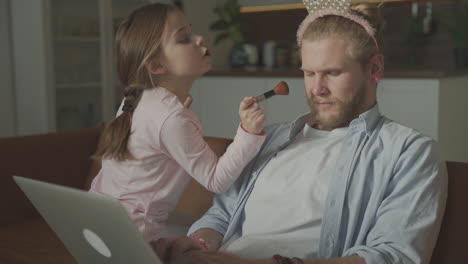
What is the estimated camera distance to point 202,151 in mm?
1393

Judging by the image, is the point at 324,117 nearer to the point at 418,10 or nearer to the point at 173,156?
the point at 173,156

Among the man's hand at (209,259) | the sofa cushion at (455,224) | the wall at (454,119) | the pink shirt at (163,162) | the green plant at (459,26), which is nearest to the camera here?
the man's hand at (209,259)

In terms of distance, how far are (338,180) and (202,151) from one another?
0.35 metres

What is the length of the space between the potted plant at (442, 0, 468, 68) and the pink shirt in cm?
279

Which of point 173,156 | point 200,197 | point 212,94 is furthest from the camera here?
point 212,94

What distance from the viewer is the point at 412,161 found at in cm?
115

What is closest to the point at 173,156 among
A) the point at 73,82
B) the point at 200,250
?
the point at 200,250

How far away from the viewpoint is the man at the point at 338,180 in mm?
1125

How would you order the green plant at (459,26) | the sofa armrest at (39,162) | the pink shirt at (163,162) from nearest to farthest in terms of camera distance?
the pink shirt at (163,162) → the sofa armrest at (39,162) → the green plant at (459,26)

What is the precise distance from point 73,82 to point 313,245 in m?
3.05

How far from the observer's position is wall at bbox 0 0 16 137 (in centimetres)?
376

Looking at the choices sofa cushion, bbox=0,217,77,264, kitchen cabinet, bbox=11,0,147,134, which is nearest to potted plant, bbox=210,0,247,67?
kitchen cabinet, bbox=11,0,147,134

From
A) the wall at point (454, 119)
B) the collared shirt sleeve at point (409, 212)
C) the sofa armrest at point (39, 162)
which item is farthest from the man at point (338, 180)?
the wall at point (454, 119)

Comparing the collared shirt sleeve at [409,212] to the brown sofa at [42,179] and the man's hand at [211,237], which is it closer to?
the man's hand at [211,237]
